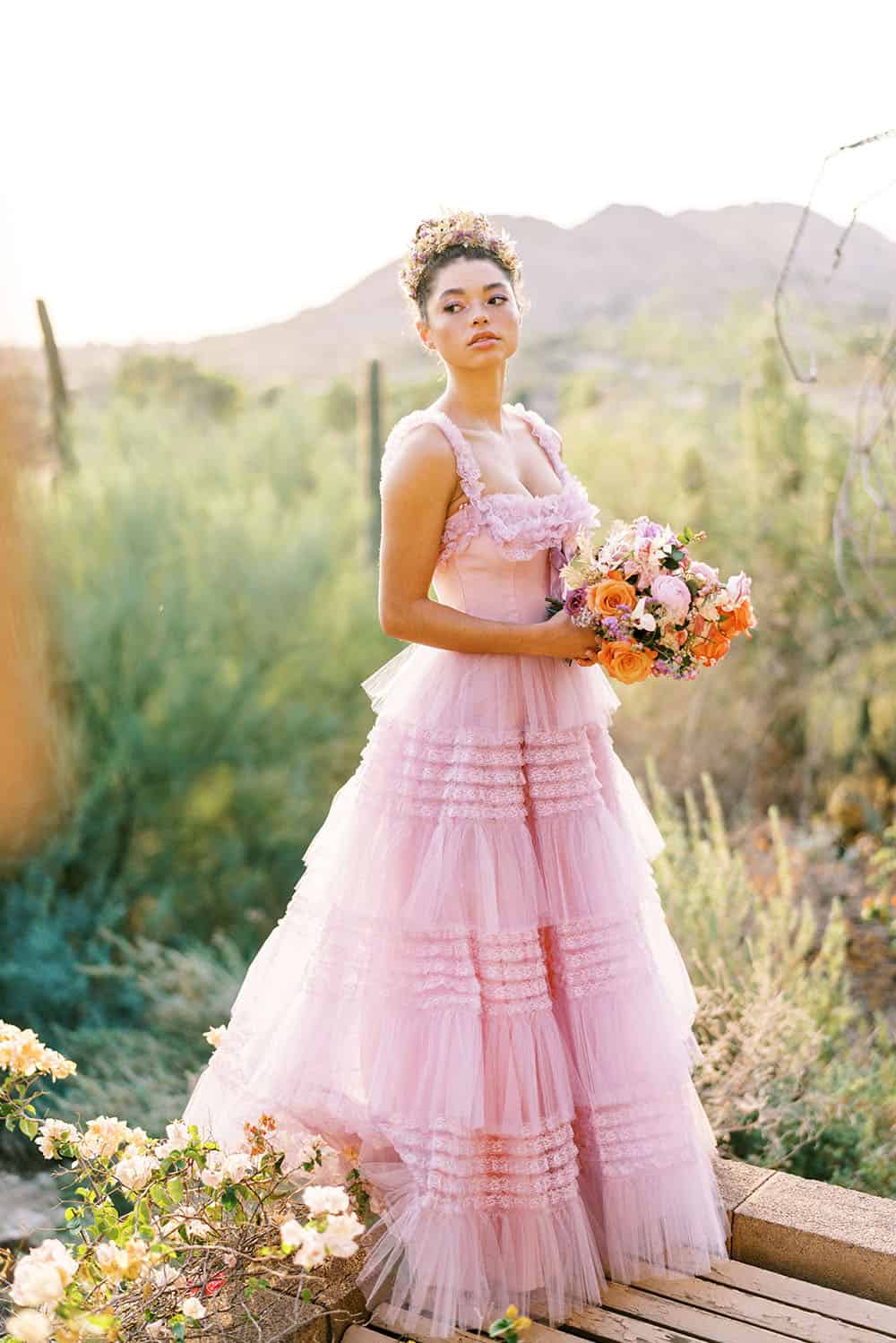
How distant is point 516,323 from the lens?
92.8 inches

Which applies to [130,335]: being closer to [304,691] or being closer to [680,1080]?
[304,691]

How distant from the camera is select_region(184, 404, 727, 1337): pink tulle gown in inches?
84.7

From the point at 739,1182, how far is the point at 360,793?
3.93 feet

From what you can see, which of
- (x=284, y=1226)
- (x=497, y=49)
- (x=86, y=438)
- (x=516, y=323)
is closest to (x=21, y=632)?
(x=86, y=438)

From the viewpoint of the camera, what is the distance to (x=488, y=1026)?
2.18 metres

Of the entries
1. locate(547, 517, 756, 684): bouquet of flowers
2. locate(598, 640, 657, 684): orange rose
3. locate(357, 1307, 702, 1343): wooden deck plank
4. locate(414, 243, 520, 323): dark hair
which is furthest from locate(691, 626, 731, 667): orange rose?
locate(357, 1307, 702, 1343): wooden deck plank

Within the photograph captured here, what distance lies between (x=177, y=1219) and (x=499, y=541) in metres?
1.36

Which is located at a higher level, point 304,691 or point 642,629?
point 642,629

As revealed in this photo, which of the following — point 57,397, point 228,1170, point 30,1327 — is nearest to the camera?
point 30,1327

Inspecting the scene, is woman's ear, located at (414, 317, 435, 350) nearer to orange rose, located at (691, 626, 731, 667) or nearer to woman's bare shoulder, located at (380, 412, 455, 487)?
woman's bare shoulder, located at (380, 412, 455, 487)

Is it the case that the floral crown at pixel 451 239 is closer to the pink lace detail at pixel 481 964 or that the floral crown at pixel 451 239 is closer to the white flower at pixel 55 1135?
the pink lace detail at pixel 481 964

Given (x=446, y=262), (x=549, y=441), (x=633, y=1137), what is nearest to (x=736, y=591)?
(x=549, y=441)

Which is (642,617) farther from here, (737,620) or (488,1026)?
(488,1026)

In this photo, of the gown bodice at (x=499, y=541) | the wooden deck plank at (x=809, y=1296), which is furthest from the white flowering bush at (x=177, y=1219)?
the gown bodice at (x=499, y=541)
